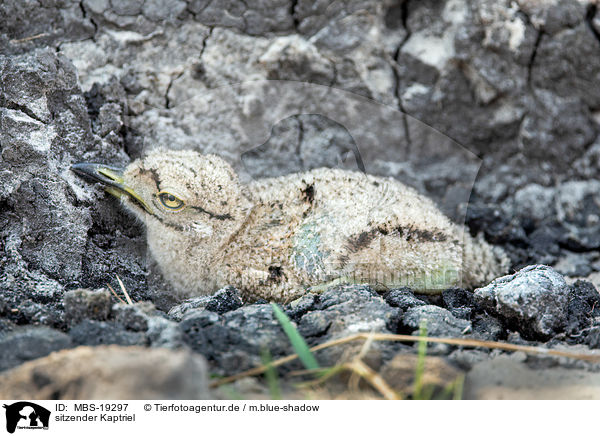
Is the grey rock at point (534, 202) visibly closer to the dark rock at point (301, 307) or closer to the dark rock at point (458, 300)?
the dark rock at point (458, 300)

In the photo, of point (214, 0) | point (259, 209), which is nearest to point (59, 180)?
point (259, 209)

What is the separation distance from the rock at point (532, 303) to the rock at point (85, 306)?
1.77 m

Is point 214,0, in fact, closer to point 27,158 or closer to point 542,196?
point 27,158

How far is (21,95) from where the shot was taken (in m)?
A: 3.05

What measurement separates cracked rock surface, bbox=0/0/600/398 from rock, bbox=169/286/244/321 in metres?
0.01

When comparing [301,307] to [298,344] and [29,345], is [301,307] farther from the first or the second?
[29,345]

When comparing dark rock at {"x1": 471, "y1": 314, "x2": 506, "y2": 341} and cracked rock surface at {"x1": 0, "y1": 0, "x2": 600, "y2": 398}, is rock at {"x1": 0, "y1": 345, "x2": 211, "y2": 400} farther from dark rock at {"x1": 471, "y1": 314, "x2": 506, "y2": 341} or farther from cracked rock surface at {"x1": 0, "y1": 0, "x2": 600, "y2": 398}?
dark rock at {"x1": 471, "y1": 314, "x2": 506, "y2": 341}

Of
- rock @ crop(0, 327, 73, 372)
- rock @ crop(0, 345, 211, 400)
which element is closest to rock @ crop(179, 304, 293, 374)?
rock @ crop(0, 345, 211, 400)

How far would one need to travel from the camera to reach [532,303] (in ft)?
Result: 8.34

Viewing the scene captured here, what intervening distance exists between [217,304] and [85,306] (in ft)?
2.31

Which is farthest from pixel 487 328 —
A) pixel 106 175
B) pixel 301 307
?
pixel 106 175

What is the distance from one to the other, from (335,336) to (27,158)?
6.35 ft

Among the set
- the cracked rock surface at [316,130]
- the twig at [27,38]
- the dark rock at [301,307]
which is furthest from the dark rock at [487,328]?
the twig at [27,38]
